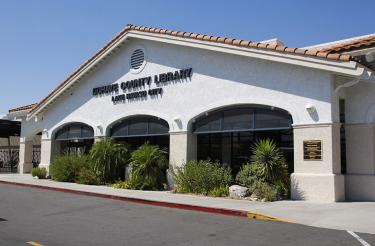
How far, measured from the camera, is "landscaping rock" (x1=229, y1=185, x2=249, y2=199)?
1500 cm

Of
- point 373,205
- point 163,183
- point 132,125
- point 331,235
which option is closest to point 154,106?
point 132,125

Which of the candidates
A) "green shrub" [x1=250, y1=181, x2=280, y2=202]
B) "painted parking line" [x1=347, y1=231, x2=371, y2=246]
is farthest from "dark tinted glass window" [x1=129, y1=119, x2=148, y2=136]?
"painted parking line" [x1=347, y1=231, x2=371, y2=246]

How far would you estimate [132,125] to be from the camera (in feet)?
72.8

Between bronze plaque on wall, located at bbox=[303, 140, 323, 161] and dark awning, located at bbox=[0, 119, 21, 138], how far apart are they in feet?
80.6

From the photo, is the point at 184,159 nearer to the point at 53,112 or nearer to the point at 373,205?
the point at 373,205

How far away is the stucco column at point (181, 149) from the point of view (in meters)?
18.7

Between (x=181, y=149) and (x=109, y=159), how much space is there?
13.5 feet

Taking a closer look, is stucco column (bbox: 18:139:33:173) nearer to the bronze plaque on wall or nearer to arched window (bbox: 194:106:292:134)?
arched window (bbox: 194:106:292:134)

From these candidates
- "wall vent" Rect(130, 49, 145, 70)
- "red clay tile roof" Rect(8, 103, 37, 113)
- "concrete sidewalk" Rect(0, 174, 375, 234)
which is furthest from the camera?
"red clay tile roof" Rect(8, 103, 37, 113)

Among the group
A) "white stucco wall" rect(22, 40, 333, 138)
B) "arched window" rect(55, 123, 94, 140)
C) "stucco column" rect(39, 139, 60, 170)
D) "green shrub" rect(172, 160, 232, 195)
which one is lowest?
"green shrub" rect(172, 160, 232, 195)

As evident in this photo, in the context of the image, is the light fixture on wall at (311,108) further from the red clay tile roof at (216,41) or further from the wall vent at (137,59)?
the wall vent at (137,59)

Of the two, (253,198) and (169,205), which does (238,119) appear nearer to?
(253,198)

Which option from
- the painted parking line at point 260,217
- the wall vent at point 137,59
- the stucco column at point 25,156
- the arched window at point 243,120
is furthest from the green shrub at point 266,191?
the stucco column at point 25,156

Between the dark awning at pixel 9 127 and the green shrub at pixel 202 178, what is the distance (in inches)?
778
